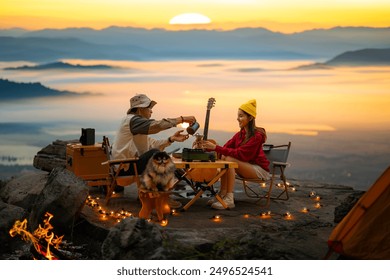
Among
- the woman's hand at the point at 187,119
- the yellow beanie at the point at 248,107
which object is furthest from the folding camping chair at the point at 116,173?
the yellow beanie at the point at 248,107

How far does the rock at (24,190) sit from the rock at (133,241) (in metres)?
3.34

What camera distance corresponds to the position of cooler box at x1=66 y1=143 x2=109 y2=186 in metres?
10.5

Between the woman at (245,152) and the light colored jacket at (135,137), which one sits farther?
the woman at (245,152)

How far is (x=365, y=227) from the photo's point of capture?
7.71m

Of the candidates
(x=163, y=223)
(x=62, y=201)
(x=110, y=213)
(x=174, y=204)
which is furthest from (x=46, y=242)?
(x=174, y=204)

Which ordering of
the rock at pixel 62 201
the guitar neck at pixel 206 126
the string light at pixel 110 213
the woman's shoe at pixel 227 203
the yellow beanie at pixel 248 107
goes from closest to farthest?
the rock at pixel 62 201, the string light at pixel 110 213, the yellow beanie at pixel 248 107, the woman's shoe at pixel 227 203, the guitar neck at pixel 206 126

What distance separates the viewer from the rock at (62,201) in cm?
908

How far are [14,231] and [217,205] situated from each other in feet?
8.14

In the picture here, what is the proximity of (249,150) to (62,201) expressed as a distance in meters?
2.39

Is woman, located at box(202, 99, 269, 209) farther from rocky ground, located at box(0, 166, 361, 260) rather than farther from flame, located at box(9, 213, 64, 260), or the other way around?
flame, located at box(9, 213, 64, 260)

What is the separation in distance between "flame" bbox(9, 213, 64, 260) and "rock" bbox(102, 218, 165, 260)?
97 cm

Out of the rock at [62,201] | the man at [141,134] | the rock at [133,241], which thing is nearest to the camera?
the rock at [133,241]

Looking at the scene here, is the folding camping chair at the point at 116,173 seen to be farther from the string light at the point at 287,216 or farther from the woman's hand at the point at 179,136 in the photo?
the string light at the point at 287,216
